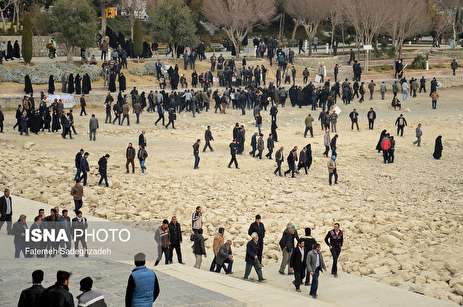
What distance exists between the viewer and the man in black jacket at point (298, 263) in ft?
52.2

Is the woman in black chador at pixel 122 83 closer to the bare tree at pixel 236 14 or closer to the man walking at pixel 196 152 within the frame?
the bare tree at pixel 236 14

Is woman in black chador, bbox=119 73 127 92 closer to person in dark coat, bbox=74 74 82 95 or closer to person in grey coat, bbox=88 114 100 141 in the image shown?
person in dark coat, bbox=74 74 82 95

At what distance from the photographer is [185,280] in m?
15.0

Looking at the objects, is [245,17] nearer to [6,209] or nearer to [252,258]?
[6,209]

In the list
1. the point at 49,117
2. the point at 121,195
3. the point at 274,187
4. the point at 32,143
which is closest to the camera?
the point at 121,195

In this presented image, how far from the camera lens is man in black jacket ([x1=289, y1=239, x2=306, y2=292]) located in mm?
15914

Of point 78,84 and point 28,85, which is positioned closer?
point 28,85

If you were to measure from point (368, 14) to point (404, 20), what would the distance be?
229 cm

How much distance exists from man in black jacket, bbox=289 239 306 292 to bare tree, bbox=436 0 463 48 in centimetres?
4957

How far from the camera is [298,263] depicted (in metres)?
15.9

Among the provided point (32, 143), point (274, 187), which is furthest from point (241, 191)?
point (32, 143)

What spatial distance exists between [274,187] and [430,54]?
35.9 metres

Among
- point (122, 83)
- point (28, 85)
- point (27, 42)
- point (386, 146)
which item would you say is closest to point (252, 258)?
A: point (386, 146)

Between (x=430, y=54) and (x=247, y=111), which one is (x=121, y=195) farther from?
(x=430, y=54)
